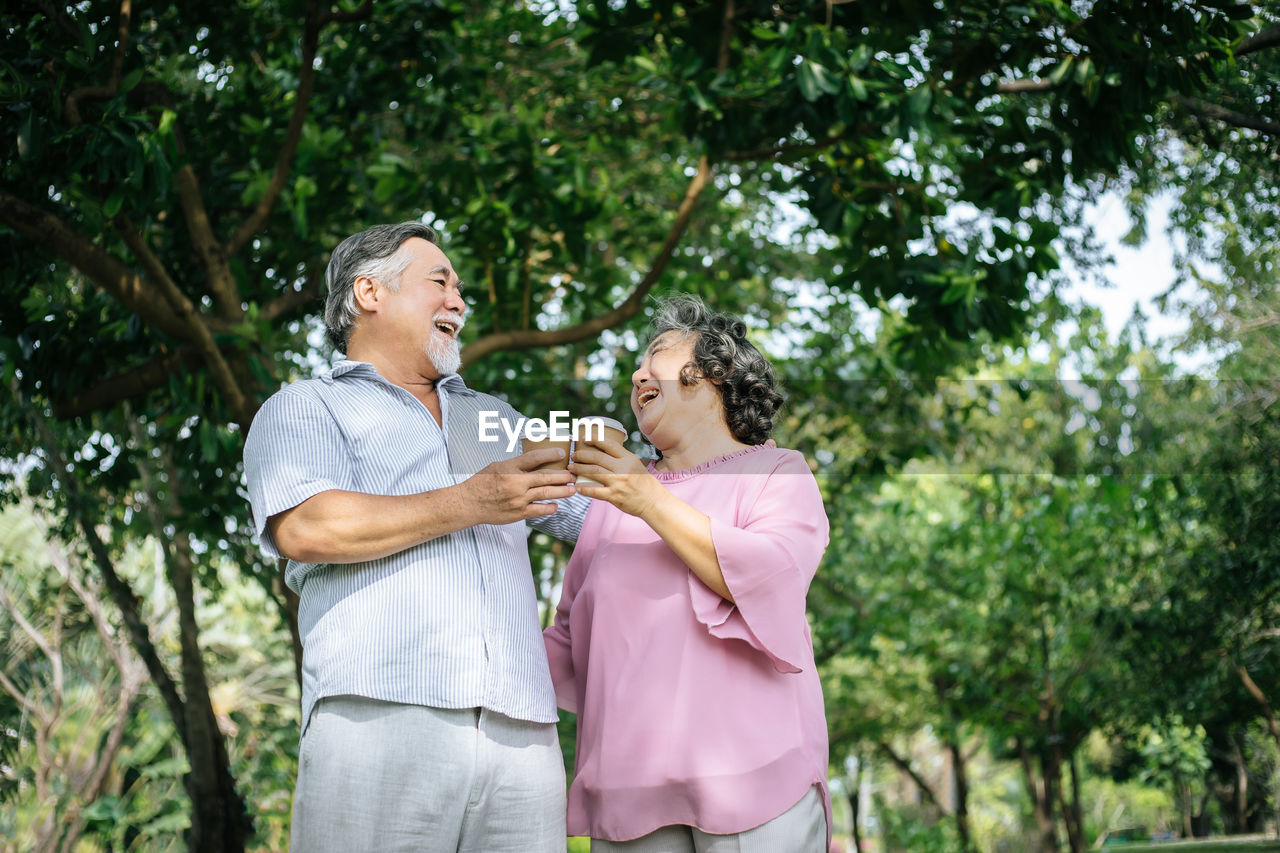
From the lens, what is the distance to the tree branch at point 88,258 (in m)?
3.54

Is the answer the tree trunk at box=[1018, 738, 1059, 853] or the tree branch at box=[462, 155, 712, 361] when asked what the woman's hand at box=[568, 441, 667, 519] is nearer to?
the tree branch at box=[462, 155, 712, 361]

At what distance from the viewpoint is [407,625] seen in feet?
5.76

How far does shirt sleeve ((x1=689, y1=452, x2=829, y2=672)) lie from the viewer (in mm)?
1859

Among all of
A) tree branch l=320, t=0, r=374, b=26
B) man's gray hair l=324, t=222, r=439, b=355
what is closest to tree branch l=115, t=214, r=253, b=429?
tree branch l=320, t=0, r=374, b=26

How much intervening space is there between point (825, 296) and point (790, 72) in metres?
3.84

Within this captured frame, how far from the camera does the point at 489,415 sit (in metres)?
1.95

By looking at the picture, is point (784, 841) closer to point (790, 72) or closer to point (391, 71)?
point (790, 72)

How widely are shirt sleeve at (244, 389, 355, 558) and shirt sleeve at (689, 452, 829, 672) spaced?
66 centimetres

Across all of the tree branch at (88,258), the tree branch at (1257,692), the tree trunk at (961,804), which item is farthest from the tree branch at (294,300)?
the tree trunk at (961,804)

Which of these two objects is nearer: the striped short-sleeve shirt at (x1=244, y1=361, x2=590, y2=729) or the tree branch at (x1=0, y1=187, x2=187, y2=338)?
the striped short-sleeve shirt at (x1=244, y1=361, x2=590, y2=729)

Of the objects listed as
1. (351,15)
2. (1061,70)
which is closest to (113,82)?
(351,15)

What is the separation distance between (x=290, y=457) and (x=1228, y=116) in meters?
4.60

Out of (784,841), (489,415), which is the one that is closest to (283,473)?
(489,415)

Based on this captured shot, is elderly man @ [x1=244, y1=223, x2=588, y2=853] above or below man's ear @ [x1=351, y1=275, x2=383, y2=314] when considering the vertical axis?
below
